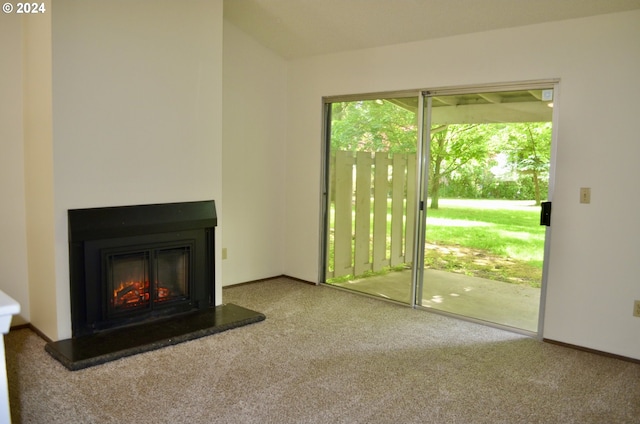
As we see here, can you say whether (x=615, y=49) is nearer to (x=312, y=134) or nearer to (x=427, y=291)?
(x=427, y=291)

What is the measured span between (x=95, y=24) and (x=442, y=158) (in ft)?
9.33

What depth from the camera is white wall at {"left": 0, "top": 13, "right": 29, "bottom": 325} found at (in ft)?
11.8

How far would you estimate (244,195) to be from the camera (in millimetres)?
5090

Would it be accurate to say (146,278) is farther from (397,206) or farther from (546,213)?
(546,213)

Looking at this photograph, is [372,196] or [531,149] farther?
[372,196]

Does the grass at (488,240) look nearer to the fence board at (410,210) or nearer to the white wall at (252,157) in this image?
the fence board at (410,210)

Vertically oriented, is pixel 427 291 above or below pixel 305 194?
below

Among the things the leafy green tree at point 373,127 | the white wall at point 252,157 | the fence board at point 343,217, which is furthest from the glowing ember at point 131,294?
the leafy green tree at point 373,127

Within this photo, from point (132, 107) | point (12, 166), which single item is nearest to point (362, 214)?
point (132, 107)

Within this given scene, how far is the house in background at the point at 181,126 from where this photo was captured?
3324 mm

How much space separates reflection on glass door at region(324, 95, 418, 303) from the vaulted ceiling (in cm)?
60

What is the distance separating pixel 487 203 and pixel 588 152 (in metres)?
0.87

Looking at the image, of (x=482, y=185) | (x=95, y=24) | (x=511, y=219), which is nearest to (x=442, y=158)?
(x=482, y=185)

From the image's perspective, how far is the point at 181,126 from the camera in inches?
154
